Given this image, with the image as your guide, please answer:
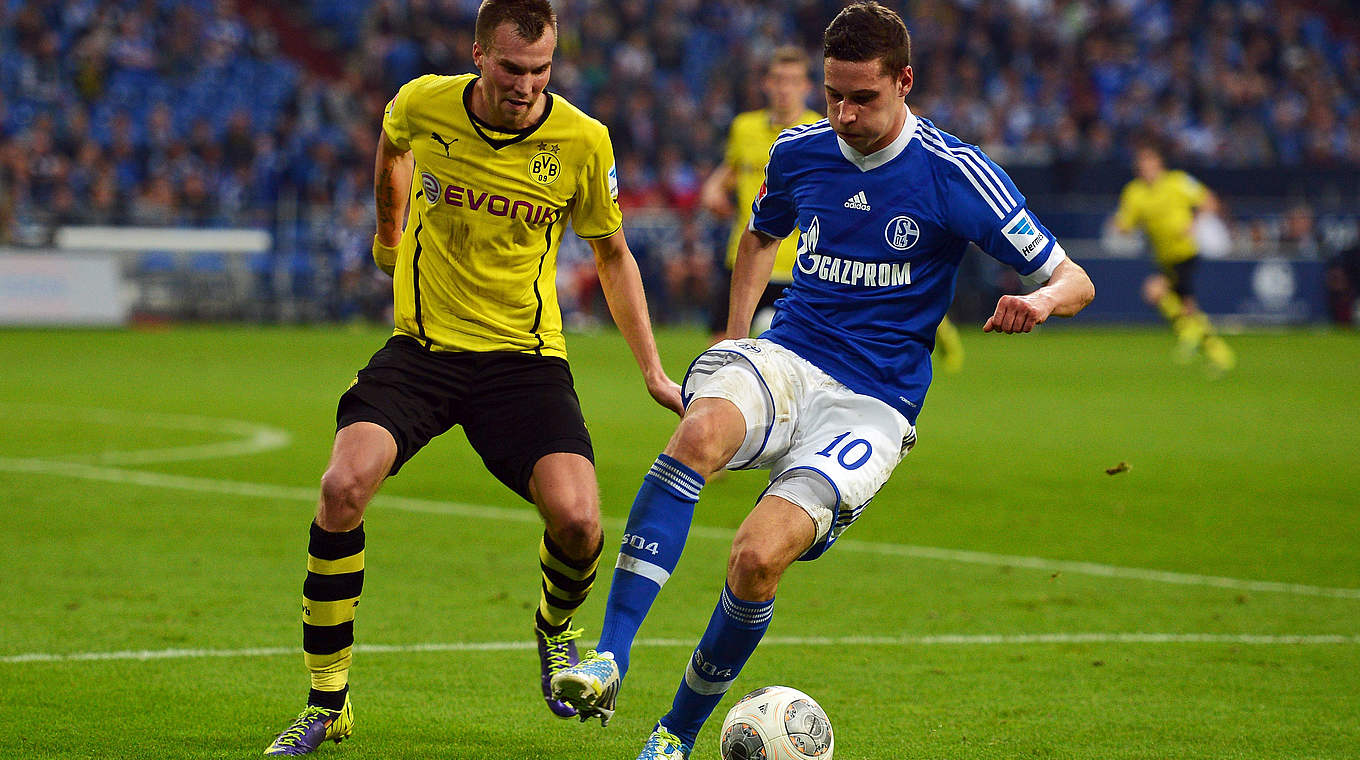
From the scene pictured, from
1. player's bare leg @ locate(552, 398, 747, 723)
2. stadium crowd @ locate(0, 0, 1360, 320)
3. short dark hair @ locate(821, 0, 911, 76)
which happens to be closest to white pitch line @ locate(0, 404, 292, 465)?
player's bare leg @ locate(552, 398, 747, 723)

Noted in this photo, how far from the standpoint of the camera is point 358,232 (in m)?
28.3

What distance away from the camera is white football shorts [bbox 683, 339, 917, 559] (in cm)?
460

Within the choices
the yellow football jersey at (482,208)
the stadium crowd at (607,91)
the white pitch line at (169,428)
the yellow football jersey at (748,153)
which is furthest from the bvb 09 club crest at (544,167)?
the stadium crowd at (607,91)

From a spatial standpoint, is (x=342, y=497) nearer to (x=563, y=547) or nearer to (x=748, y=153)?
(x=563, y=547)

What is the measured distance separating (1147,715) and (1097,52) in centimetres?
3276

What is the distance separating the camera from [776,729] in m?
4.49

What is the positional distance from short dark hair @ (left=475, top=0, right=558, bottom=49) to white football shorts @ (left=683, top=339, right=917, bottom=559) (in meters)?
1.14

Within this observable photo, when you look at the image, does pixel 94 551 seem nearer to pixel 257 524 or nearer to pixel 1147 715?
pixel 257 524

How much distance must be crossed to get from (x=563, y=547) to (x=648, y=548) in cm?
94

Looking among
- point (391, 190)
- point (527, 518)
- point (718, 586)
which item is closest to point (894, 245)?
point (391, 190)

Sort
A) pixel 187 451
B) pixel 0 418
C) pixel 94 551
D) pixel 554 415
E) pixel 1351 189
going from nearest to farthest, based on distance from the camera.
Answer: pixel 554 415 → pixel 94 551 → pixel 187 451 → pixel 0 418 → pixel 1351 189

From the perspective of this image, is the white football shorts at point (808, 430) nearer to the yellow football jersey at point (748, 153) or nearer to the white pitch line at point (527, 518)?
the white pitch line at point (527, 518)

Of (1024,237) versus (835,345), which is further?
(835,345)

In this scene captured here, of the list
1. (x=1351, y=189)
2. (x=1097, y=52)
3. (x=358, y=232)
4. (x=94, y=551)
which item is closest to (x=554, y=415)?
(x=94, y=551)
